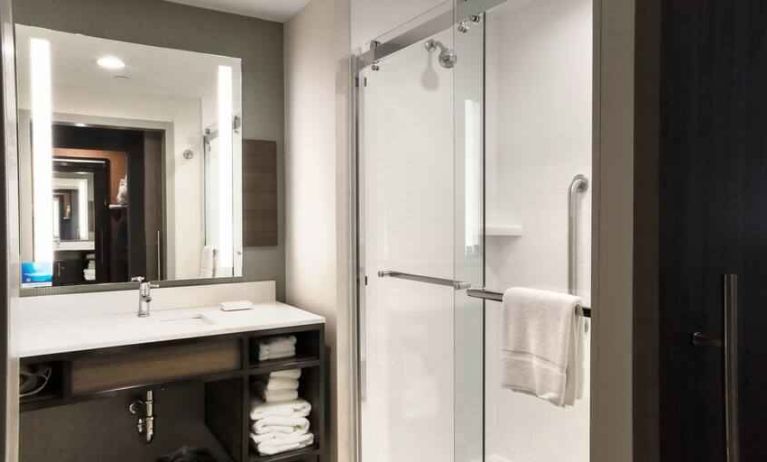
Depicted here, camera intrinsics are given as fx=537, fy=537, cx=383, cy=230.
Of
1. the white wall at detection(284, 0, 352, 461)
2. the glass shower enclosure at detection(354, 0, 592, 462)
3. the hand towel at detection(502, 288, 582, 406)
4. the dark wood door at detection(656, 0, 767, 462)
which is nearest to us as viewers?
the dark wood door at detection(656, 0, 767, 462)

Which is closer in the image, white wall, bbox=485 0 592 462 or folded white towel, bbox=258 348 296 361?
white wall, bbox=485 0 592 462

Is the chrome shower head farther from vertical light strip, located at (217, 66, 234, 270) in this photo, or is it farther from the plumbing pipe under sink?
the plumbing pipe under sink

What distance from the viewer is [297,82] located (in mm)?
2613

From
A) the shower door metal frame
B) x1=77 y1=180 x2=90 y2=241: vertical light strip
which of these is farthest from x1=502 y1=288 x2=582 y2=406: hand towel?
x1=77 y1=180 x2=90 y2=241: vertical light strip

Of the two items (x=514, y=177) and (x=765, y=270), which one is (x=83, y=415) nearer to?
(x=514, y=177)

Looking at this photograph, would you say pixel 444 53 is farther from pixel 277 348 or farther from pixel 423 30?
pixel 277 348

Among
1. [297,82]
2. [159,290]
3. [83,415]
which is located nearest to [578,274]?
[297,82]

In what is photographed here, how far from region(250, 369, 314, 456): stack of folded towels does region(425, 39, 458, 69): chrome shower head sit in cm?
138

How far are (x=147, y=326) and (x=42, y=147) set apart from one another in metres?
0.86

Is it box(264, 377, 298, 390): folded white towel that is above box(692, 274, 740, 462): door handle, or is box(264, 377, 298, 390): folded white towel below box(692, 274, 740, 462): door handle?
below

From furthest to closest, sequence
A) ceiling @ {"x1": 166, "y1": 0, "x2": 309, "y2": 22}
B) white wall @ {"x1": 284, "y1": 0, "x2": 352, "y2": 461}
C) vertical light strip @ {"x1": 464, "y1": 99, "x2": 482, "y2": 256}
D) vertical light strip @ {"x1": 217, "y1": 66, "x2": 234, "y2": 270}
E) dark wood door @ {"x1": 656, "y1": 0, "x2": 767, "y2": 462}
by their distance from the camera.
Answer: vertical light strip @ {"x1": 217, "y1": 66, "x2": 234, "y2": 270}
ceiling @ {"x1": 166, "y1": 0, "x2": 309, "y2": 22}
white wall @ {"x1": 284, "y1": 0, "x2": 352, "y2": 461}
vertical light strip @ {"x1": 464, "y1": 99, "x2": 482, "y2": 256}
dark wood door @ {"x1": 656, "y1": 0, "x2": 767, "y2": 462}

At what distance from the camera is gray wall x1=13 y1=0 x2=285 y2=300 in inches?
88.2

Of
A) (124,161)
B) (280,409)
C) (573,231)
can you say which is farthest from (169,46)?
(573,231)

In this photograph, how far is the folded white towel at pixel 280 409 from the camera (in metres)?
2.19
